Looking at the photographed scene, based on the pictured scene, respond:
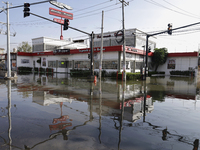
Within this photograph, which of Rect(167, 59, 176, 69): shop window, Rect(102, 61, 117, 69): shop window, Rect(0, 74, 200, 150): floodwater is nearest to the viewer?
Rect(0, 74, 200, 150): floodwater

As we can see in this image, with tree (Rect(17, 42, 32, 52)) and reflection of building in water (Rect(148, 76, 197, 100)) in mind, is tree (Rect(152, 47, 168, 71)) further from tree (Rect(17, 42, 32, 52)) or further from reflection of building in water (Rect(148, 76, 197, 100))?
tree (Rect(17, 42, 32, 52))

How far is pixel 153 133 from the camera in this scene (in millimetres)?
4762

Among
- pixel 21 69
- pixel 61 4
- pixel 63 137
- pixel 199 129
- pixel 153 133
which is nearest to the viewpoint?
pixel 63 137

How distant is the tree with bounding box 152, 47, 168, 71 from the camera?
3684 cm

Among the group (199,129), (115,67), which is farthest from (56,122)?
(115,67)

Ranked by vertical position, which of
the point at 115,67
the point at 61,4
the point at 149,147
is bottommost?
the point at 149,147

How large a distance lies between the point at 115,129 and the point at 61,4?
51.2ft

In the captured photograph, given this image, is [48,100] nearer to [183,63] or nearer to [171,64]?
[183,63]

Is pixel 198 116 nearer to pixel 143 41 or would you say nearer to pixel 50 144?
pixel 50 144

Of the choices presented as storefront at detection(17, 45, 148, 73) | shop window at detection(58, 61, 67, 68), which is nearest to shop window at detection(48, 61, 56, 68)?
storefront at detection(17, 45, 148, 73)

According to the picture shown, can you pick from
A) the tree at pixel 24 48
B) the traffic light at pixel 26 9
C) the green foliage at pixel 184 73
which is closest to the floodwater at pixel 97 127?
the traffic light at pixel 26 9

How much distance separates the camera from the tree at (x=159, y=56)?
36.8 meters

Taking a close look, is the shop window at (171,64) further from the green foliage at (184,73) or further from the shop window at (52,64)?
the shop window at (52,64)

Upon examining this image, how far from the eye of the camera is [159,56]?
3691 centimetres
